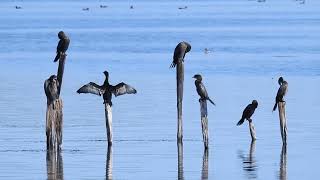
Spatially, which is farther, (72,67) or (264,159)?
(72,67)

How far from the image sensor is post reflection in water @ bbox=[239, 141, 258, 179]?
70.3ft

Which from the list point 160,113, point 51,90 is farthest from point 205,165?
point 160,113

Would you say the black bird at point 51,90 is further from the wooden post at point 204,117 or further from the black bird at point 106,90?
the wooden post at point 204,117

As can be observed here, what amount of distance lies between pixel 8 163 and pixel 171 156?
332 cm

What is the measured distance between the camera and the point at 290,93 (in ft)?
121

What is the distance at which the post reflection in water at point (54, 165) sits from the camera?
838 inches

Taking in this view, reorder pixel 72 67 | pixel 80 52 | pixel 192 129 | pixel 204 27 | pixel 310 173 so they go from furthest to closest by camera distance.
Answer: pixel 204 27, pixel 80 52, pixel 72 67, pixel 192 129, pixel 310 173

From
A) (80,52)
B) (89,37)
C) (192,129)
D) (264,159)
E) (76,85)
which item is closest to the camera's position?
(264,159)

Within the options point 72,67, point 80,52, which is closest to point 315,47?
point 80,52

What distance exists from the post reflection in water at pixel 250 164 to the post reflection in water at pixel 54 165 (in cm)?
332

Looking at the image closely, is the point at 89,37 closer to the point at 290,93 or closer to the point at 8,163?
the point at 290,93

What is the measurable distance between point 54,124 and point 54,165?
1382 millimetres

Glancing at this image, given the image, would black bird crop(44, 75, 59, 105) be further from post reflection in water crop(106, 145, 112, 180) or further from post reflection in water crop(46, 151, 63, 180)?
post reflection in water crop(106, 145, 112, 180)

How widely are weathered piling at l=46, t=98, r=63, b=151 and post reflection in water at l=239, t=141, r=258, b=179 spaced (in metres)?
3.59
